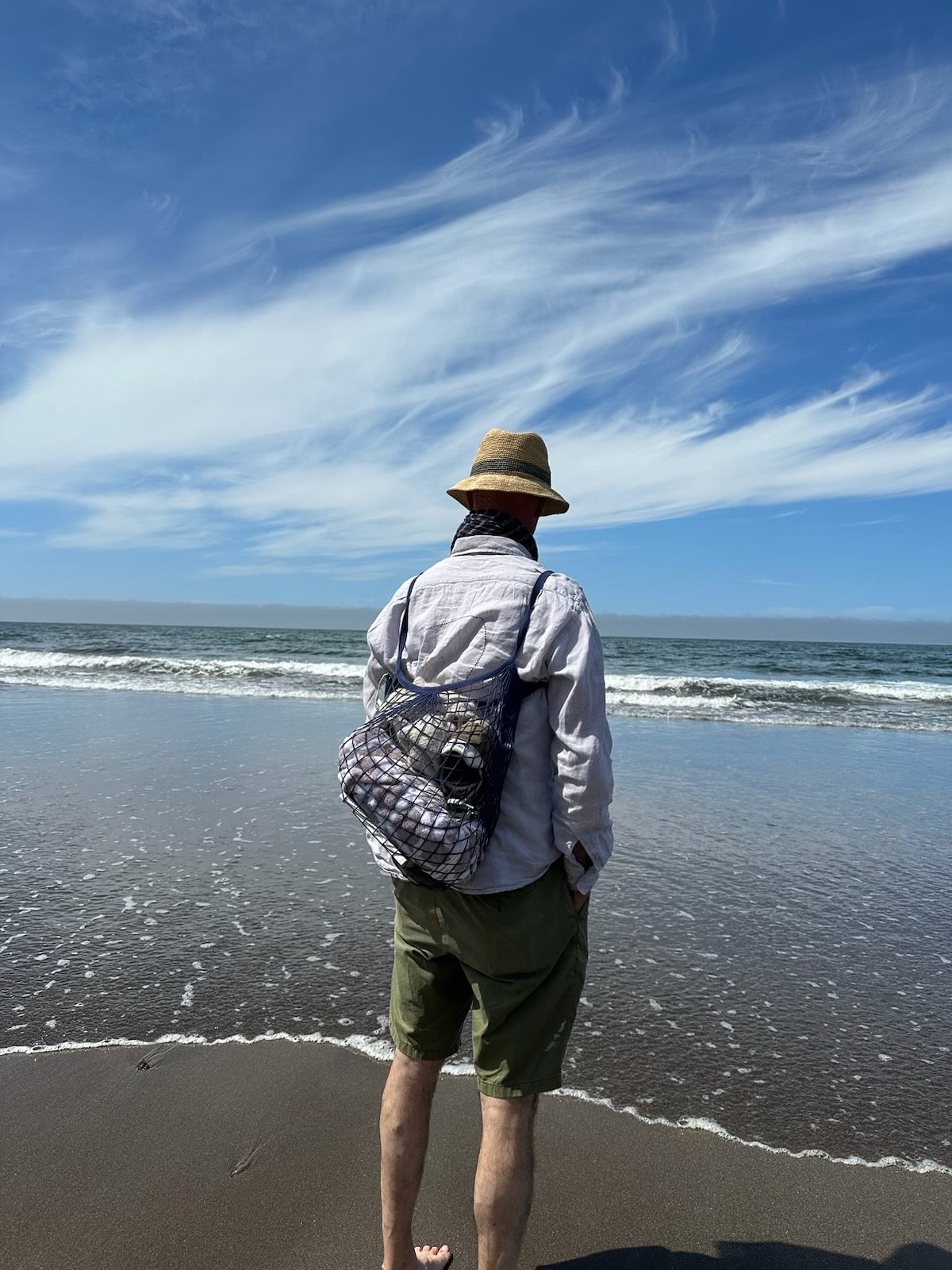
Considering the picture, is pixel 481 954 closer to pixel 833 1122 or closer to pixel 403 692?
pixel 403 692

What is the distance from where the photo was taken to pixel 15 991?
3.42 metres

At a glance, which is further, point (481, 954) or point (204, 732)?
point (204, 732)

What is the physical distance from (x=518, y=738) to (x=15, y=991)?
281cm

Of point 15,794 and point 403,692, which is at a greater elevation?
point 403,692

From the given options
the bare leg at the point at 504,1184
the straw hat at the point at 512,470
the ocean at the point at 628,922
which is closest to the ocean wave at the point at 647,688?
the ocean at the point at 628,922

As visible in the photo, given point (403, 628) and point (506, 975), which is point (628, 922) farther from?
point (403, 628)

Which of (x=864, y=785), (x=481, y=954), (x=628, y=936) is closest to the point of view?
(x=481, y=954)

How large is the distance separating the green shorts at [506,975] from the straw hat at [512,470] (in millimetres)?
907

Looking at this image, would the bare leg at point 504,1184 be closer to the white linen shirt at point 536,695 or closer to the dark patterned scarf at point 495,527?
the white linen shirt at point 536,695

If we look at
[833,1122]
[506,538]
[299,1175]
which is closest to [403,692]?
[506,538]

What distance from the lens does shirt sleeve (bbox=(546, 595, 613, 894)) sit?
1.78 meters

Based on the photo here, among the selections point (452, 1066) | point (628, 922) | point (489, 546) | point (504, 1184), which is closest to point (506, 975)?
point (504, 1184)

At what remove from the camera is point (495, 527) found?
2070 millimetres

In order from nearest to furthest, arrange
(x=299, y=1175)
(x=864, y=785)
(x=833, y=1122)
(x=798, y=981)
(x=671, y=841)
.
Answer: (x=299, y=1175) → (x=833, y=1122) → (x=798, y=981) → (x=671, y=841) → (x=864, y=785)
